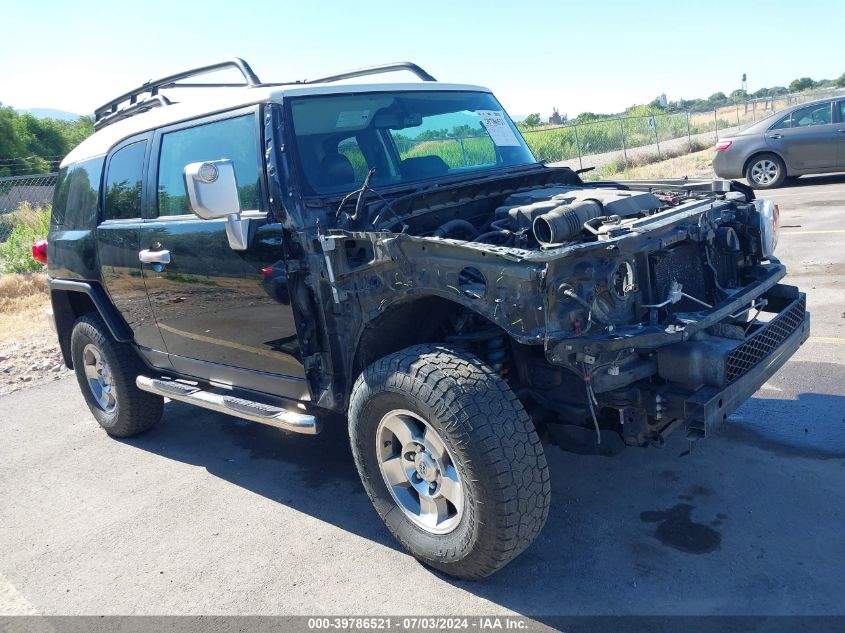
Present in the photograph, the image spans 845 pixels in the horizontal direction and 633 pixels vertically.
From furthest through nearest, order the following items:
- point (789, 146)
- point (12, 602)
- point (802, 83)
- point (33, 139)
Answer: point (802, 83) → point (33, 139) → point (789, 146) → point (12, 602)

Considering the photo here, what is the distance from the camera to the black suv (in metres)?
2.97

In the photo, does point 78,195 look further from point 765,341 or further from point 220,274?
point 765,341

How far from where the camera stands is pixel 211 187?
3404 mm

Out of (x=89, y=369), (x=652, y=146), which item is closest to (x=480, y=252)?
(x=89, y=369)

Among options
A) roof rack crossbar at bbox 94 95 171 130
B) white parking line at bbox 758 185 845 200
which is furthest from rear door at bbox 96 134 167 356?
white parking line at bbox 758 185 845 200

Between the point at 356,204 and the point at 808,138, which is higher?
the point at 356,204

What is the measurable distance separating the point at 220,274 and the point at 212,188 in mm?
758

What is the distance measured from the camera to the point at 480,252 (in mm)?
2953

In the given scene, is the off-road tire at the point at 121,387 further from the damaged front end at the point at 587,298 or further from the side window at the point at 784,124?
the side window at the point at 784,124

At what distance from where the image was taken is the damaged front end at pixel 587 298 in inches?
114

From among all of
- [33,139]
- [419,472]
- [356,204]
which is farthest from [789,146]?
[33,139]

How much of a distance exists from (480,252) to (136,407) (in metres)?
3.38

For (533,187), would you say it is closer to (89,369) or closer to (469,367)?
(469,367)

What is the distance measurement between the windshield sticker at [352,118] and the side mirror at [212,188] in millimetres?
867
